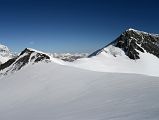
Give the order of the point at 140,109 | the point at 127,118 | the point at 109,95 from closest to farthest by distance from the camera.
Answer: the point at 127,118
the point at 140,109
the point at 109,95

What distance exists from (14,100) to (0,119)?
30.0 feet

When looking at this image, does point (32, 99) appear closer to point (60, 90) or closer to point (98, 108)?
point (60, 90)

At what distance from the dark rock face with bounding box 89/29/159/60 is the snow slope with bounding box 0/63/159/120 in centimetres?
7724

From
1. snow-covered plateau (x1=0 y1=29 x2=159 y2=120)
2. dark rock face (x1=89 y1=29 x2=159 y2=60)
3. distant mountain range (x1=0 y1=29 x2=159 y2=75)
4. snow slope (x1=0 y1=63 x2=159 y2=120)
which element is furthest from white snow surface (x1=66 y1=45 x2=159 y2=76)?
snow slope (x1=0 y1=63 x2=159 y2=120)

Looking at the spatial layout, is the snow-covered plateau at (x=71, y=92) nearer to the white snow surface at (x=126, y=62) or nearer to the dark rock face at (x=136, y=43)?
the white snow surface at (x=126, y=62)

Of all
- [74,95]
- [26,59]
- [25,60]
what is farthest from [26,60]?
[74,95]

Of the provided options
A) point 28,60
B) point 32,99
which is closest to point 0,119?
point 32,99

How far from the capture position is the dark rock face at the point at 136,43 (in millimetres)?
116125

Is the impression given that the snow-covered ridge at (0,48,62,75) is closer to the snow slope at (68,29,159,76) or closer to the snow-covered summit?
the snow-covered summit

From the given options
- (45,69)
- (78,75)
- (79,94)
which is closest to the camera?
(79,94)

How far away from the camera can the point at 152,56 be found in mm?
114375

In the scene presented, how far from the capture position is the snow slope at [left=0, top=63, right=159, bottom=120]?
621 inches

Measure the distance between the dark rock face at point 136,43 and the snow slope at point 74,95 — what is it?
7724 centimetres

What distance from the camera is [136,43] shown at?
394ft
